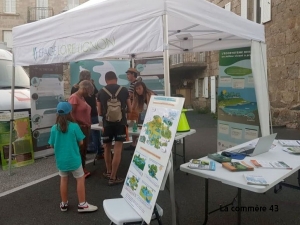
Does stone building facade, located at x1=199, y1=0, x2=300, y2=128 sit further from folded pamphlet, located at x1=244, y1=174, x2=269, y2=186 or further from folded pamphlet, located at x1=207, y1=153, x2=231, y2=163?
folded pamphlet, located at x1=244, y1=174, x2=269, y2=186

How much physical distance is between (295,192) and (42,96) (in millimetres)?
4976

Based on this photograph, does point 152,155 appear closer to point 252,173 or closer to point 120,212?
point 120,212

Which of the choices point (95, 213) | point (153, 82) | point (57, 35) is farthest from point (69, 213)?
point (153, 82)

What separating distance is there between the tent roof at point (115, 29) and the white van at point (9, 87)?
136 cm

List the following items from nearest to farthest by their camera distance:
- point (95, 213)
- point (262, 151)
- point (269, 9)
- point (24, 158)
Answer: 1. point (262, 151)
2. point (95, 213)
3. point (24, 158)
4. point (269, 9)

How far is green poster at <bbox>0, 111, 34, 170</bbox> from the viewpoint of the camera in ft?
17.7

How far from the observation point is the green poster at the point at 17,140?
5402mm

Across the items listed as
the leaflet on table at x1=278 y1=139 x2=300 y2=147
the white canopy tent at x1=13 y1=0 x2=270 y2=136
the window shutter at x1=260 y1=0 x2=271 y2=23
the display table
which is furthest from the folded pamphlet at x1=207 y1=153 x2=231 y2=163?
the window shutter at x1=260 y1=0 x2=271 y2=23

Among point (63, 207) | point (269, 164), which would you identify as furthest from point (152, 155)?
point (63, 207)

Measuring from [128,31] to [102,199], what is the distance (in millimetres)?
2306

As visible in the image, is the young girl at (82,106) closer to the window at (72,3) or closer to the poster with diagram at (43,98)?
the poster with diagram at (43,98)

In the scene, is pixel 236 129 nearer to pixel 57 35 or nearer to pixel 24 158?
pixel 57 35

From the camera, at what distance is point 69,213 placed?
3.55m

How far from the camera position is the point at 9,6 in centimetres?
2238
